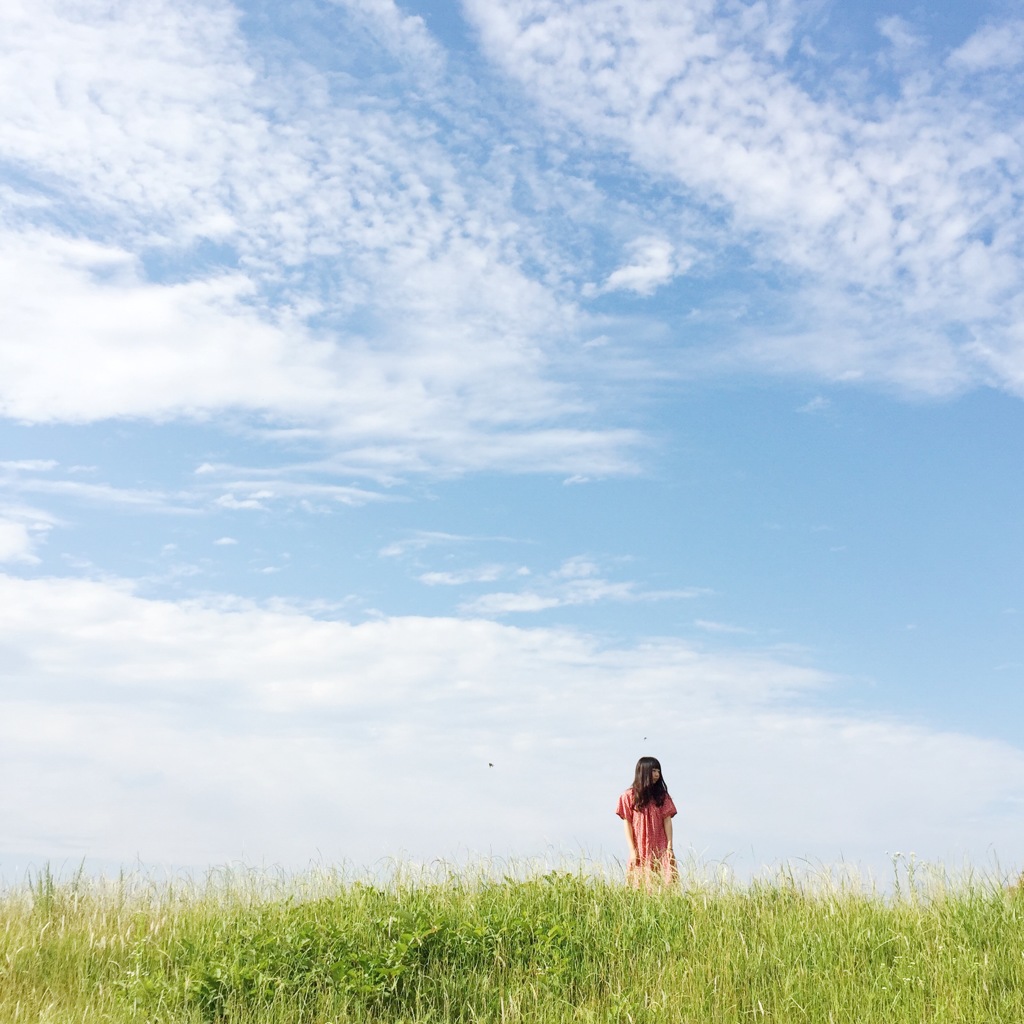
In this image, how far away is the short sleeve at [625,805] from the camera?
1339 cm

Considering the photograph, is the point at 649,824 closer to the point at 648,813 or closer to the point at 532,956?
the point at 648,813

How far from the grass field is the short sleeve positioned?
1993mm

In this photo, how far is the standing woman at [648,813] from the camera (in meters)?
13.2

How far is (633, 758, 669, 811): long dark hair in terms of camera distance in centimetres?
1321

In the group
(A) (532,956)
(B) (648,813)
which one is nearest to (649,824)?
(B) (648,813)

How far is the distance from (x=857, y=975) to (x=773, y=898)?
2493 millimetres

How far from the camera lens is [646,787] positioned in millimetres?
13211

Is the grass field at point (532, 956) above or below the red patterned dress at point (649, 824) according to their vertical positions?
below

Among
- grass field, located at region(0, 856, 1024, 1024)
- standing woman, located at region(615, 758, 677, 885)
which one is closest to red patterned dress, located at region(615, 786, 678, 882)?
standing woman, located at region(615, 758, 677, 885)

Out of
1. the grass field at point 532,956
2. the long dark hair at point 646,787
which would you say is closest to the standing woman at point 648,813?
the long dark hair at point 646,787

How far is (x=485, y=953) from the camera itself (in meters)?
9.56

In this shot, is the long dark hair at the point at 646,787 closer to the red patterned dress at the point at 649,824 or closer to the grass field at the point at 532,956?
the red patterned dress at the point at 649,824

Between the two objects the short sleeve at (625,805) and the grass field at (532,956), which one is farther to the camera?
the short sleeve at (625,805)

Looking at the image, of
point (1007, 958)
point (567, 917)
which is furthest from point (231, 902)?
point (1007, 958)
